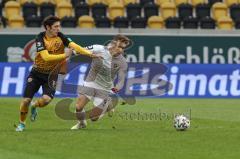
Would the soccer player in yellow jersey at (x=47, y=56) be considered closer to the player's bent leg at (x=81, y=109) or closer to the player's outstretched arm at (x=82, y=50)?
the player's outstretched arm at (x=82, y=50)

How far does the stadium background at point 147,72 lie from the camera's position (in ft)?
46.6

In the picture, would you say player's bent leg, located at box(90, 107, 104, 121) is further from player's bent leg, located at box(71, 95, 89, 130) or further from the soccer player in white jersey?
player's bent leg, located at box(71, 95, 89, 130)

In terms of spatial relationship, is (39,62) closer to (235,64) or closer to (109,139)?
(109,139)

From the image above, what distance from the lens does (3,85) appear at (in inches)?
1000

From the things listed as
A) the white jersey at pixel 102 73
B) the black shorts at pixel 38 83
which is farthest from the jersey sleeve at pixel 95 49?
the black shorts at pixel 38 83

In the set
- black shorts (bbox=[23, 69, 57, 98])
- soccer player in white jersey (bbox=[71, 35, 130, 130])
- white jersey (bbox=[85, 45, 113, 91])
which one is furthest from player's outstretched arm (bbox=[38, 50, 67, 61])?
white jersey (bbox=[85, 45, 113, 91])

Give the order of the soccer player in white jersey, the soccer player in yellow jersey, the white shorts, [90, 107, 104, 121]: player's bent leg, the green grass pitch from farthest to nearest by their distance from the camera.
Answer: [90, 107, 104, 121]: player's bent leg, the white shorts, the soccer player in white jersey, the soccer player in yellow jersey, the green grass pitch

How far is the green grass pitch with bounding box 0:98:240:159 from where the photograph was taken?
1273 cm

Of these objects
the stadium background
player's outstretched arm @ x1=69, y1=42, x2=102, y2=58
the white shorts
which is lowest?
the stadium background

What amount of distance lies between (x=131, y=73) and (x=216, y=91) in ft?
9.40

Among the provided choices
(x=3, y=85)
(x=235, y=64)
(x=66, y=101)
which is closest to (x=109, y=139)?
(x=66, y=101)

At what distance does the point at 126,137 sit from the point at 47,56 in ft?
7.02

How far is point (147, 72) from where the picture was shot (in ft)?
86.9

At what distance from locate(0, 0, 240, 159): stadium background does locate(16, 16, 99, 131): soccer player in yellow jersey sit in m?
0.69
